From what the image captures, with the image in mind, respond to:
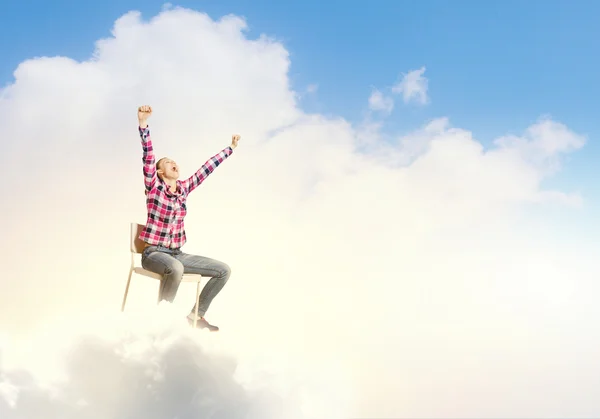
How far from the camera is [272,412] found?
4.93m

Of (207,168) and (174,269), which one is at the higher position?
(207,168)

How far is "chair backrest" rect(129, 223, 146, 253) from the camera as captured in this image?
5.60m

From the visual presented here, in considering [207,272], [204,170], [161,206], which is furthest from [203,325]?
[204,170]

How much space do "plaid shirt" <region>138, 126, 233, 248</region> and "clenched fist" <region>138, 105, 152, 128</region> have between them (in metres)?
0.05

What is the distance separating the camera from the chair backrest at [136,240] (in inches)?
220

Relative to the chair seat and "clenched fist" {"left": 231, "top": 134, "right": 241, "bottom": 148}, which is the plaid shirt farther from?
"clenched fist" {"left": 231, "top": 134, "right": 241, "bottom": 148}

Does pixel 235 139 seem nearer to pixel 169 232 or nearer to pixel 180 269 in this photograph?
pixel 169 232

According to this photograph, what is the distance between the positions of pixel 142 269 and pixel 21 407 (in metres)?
1.52

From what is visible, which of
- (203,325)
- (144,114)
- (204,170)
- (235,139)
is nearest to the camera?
(144,114)

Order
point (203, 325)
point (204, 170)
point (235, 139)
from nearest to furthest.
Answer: point (203, 325)
point (204, 170)
point (235, 139)

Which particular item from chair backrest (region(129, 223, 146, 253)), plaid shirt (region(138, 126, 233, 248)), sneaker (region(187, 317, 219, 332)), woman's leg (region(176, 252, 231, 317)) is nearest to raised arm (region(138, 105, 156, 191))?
plaid shirt (region(138, 126, 233, 248))

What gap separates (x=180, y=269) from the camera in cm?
527

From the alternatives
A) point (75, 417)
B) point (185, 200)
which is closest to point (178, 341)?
point (75, 417)

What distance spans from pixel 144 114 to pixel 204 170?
2.65 feet
